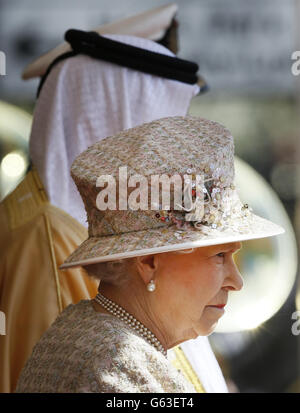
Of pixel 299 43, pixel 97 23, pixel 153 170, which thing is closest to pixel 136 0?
pixel 97 23

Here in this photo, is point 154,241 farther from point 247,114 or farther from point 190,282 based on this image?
point 247,114

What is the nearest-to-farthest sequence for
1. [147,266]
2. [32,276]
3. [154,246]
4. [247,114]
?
1. [154,246]
2. [147,266]
3. [32,276]
4. [247,114]

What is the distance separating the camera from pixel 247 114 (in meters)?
4.46

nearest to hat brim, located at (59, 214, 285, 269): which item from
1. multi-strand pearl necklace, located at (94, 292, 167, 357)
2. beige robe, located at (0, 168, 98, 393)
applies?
multi-strand pearl necklace, located at (94, 292, 167, 357)

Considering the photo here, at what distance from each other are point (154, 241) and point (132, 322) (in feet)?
0.75

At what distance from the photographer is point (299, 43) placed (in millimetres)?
4102

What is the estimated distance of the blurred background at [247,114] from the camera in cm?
353

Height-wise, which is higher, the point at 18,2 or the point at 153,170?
the point at 18,2

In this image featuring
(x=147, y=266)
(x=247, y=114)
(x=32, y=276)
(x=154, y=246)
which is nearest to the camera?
(x=154, y=246)

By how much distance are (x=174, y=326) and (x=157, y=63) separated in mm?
1316

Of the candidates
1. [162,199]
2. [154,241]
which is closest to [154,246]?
[154,241]

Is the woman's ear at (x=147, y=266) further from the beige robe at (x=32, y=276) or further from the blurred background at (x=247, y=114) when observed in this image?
the blurred background at (x=247, y=114)
